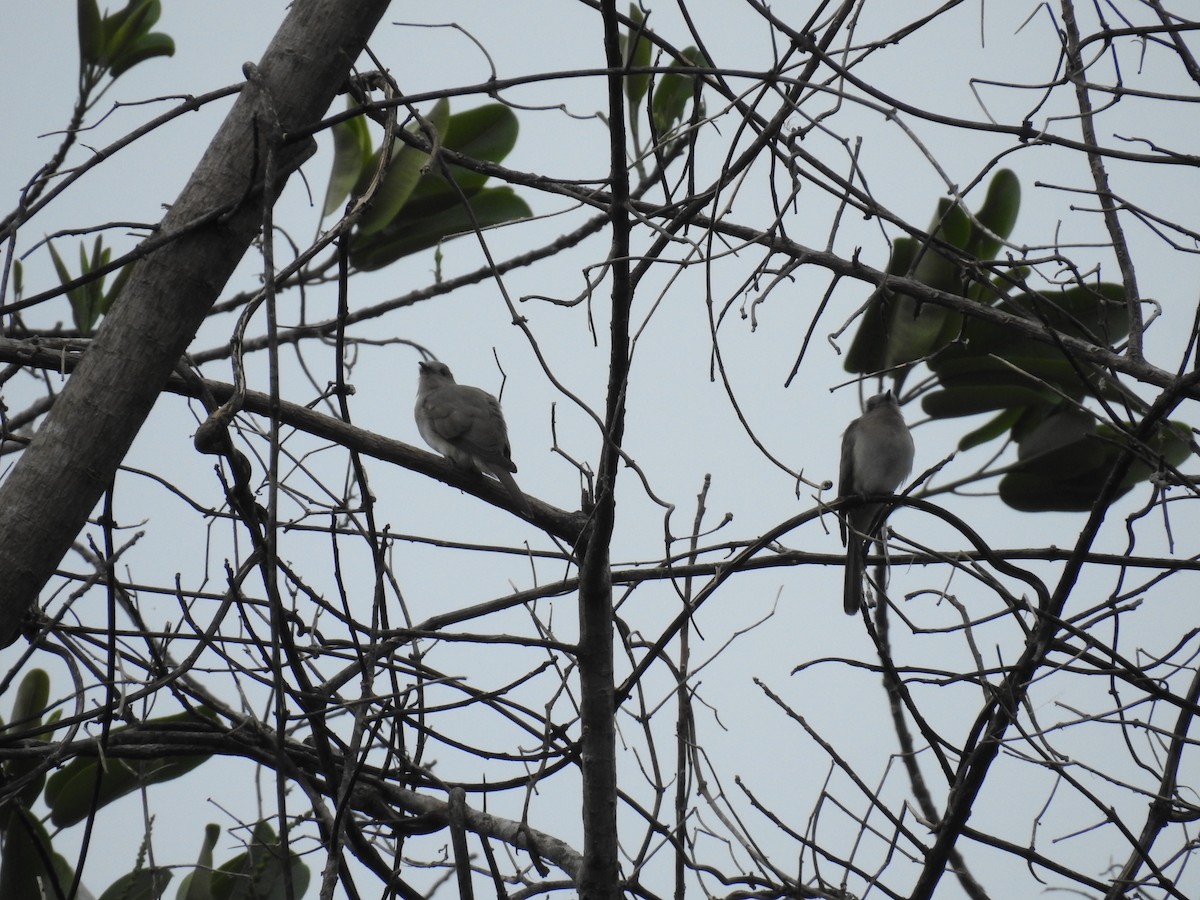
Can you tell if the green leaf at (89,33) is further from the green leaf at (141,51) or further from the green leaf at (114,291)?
the green leaf at (114,291)

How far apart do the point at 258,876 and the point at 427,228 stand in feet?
9.74

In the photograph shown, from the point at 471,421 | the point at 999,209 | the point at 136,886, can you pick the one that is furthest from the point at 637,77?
the point at 136,886

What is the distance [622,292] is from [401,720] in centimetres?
133

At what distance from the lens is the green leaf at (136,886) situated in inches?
128

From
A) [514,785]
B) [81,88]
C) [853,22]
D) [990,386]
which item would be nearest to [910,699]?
[514,785]

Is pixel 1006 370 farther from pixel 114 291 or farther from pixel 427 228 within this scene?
pixel 114 291

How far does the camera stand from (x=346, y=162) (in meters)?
4.99

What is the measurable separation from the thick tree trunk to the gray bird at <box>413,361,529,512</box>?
238 centimetres

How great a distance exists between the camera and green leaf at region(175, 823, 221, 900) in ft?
11.6

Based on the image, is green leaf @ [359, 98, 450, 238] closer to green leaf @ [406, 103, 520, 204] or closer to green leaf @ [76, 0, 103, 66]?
green leaf @ [406, 103, 520, 204]

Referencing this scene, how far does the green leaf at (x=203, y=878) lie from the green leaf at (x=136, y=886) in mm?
129

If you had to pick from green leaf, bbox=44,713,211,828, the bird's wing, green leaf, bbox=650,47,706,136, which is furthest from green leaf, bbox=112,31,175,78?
green leaf, bbox=44,713,211,828

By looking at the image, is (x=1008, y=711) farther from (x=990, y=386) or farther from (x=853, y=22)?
(x=990, y=386)

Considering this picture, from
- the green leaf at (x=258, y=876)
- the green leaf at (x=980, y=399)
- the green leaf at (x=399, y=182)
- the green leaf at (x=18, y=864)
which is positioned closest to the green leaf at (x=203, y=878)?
the green leaf at (x=258, y=876)
